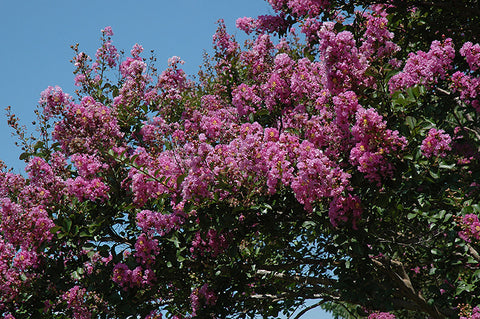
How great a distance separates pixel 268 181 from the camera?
389cm

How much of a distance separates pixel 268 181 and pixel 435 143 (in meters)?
1.20

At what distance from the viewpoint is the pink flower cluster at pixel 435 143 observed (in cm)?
359

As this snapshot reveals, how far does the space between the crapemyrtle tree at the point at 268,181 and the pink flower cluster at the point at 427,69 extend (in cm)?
1

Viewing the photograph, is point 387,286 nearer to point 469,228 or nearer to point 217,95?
point 469,228

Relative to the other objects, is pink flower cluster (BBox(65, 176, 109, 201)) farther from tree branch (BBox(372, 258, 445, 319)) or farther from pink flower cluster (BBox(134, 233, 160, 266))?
tree branch (BBox(372, 258, 445, 319))

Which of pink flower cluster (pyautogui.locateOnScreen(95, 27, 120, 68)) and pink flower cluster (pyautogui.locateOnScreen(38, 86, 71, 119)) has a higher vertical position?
pink flower cluster (pyautogui.locateOnScreen(95, 27, 120, 68))

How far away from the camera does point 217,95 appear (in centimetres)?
580

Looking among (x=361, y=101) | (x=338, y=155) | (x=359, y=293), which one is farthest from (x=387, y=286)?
(x=361, y=101)

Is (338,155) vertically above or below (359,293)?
above

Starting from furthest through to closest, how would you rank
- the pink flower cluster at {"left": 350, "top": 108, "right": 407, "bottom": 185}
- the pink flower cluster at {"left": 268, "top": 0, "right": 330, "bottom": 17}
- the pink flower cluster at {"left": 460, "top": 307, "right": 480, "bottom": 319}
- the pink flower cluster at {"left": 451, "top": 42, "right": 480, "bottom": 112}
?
the pink flower cluster at {"left": 268, "top": 0, "right": 330, "bottom": 17}
the pink flower cluster at {"left": 460, "top": 307, "right": 480, "bottom": 319}
the pink flower cluster at {"left": 451, "top": 42, "right": 480, "bottom": 112}
the pink flower cluster at {"left": 350, "top": 108, "right": 407, "bottom": 185}

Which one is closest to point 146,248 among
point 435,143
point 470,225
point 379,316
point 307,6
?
point 435,143

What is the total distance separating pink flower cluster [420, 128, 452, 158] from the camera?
359 centimetres

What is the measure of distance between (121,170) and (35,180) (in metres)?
0.74

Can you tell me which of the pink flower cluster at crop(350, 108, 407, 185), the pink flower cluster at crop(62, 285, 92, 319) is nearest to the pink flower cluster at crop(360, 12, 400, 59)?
the pink flower cluster at crop(350, 108, 407, 185)
